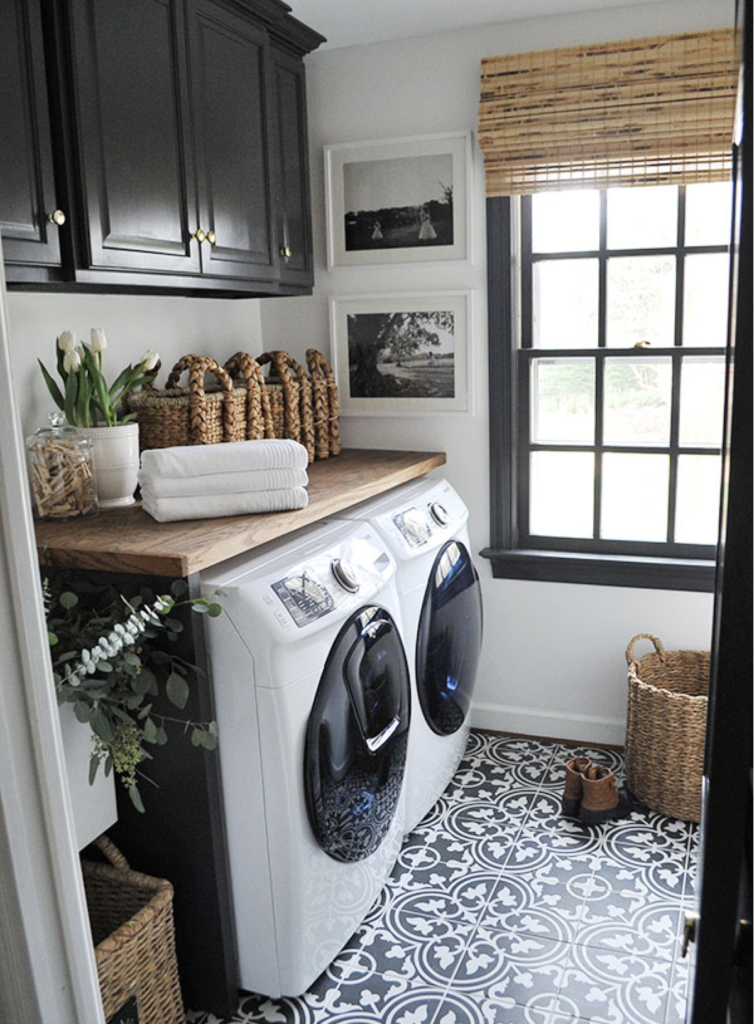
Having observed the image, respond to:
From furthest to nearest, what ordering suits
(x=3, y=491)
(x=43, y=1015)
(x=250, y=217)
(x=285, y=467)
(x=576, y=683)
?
(x=576, y=683), (x=250, y=217), (x=285, y=467), (x=43, y=1015), (x=3, y=491)

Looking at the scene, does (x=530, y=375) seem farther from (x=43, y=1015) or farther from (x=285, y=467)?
(x=43, y=1015)

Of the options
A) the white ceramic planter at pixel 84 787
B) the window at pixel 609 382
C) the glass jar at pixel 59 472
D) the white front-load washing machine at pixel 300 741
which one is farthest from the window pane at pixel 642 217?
the white ceramic planter at pixel 84 787

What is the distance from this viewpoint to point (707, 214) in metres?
2.65

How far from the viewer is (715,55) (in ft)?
8.11

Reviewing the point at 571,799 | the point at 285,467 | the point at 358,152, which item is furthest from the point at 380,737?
the point at 358,152

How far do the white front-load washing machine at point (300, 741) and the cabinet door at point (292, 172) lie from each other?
105cm

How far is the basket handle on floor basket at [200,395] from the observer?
2281 millimetres

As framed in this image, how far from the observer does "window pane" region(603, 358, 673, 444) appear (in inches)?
110

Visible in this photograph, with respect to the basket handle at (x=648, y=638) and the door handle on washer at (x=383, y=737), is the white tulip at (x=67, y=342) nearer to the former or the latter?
the door handle on washer at (x=383, y=737)

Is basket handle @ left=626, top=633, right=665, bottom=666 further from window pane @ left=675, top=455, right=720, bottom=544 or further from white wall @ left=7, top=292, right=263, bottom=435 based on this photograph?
white wall @ left=7, top=292, right=263, bottom=435

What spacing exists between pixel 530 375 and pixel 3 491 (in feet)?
7.31

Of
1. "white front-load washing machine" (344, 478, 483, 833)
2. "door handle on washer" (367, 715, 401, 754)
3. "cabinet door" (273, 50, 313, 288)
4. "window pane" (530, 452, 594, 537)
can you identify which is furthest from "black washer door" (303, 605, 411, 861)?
"cabinet door" (273, 50, 313, 288)

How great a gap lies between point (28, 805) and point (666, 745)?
1.99m

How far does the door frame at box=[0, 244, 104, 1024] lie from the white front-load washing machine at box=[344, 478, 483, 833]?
1.32 meters
